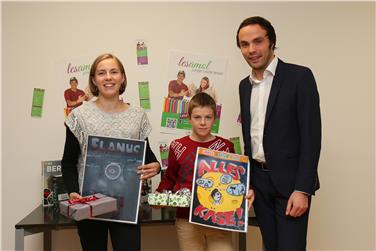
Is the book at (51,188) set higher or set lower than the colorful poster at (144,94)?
lower

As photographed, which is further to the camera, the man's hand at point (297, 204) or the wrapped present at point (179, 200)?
the wrapped present at point (179, 200)

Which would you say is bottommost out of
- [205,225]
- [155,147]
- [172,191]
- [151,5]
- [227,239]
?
[227,239]

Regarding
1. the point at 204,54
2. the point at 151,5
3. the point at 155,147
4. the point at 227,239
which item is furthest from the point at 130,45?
the point at 227,239

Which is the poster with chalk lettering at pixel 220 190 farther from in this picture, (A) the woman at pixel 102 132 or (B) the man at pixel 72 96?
(B) the man at pixel 72 96

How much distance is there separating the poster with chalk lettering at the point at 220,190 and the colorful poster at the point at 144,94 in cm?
85

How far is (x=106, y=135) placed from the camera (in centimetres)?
157

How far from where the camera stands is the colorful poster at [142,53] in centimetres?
233

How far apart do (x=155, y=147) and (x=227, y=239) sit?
0.89 metres

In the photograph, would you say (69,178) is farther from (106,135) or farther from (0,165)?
(0,165)

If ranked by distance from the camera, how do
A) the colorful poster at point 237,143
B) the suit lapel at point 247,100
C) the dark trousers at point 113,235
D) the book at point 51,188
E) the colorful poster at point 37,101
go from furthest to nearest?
the colorful poster at point 237,143 → the colorful poster at point 37,101 → the book at point 51,188 → the suit lapel at point 247,100 → the dark trousers at point 113,235

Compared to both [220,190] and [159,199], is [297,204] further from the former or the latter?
[159,199]

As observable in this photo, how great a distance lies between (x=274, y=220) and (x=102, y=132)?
0.87 metres

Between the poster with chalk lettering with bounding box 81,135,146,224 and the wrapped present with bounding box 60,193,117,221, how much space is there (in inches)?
1.7

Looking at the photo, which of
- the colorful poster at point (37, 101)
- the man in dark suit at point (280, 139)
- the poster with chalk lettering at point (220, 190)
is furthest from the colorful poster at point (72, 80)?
the man in dark suit at point (280, 139)
